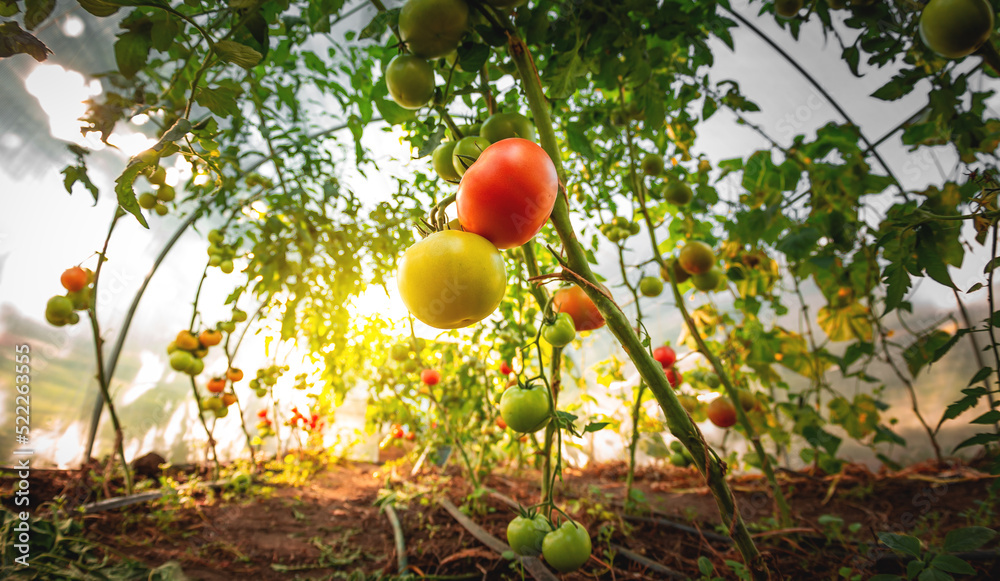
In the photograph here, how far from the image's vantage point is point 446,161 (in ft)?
2.18

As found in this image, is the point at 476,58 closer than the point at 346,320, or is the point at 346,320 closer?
the point at 476,58

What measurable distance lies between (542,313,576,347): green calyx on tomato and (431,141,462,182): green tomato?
300mm

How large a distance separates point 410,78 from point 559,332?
479 mm

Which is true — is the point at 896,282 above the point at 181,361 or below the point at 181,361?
above

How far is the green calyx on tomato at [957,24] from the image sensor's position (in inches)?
27.2

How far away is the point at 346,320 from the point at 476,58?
1.59 metres

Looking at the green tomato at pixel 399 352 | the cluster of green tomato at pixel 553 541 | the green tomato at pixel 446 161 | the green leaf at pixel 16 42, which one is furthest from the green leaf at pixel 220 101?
the green tomato at pixel 399 352

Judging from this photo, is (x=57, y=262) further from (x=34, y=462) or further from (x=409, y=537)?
(x=409, y=537)

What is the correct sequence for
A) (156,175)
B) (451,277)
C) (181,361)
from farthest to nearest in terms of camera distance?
(181,361) < (156,175) < (451,277)

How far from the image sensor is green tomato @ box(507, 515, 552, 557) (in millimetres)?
756

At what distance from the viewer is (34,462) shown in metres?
2.11

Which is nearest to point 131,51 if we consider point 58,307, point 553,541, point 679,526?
point 553,541

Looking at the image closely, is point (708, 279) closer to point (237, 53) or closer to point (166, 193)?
point (237, 53)

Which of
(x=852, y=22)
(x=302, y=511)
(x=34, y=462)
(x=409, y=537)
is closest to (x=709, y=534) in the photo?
(x=409, y=537)
